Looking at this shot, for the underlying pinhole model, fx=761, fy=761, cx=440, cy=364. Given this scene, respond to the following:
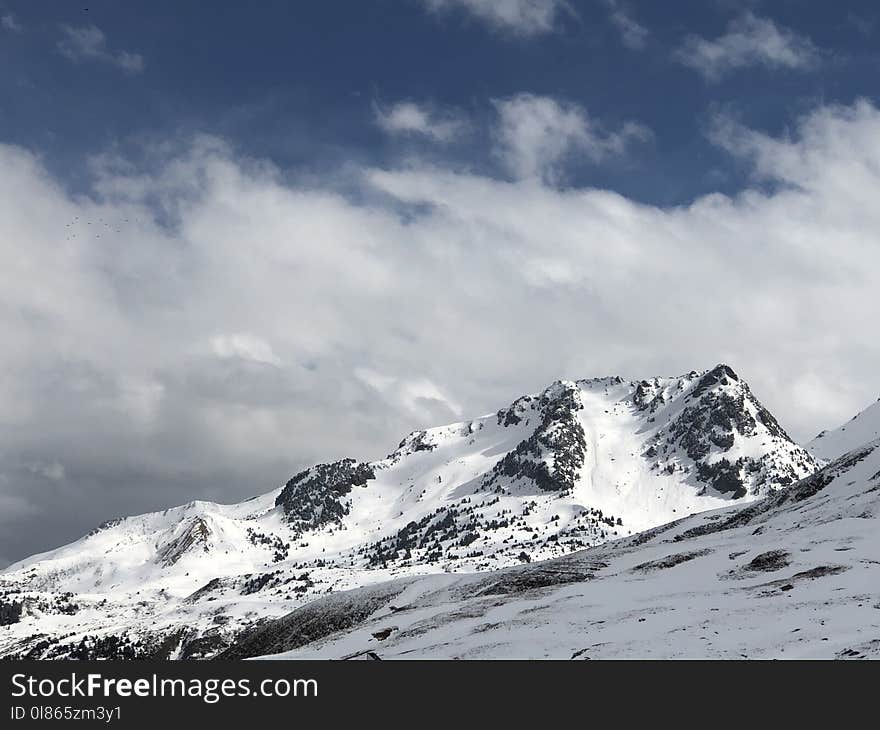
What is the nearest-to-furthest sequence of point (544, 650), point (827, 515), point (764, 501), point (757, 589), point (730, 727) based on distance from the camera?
point (730, 727) → point (544, 650) → point (757, 589) → point (827, 515) → point (764, 501)

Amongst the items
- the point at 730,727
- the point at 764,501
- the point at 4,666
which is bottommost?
the point at 730,727

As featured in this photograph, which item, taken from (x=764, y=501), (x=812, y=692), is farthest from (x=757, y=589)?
(x=764, y=501)

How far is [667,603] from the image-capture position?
162 ft

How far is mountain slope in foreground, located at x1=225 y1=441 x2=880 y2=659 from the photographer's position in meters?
36.8

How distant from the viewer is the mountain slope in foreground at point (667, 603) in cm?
3675

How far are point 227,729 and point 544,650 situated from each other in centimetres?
1863

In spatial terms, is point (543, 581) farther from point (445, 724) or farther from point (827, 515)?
point (445, 724)

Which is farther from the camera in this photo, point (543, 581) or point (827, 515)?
point (827, 515)

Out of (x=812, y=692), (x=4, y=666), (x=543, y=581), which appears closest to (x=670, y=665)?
(x=812, y=692)

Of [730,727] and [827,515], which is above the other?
[827,515]

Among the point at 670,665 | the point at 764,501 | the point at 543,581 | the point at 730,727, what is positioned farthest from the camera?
the point at 764,501

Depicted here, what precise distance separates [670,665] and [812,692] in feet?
22.4

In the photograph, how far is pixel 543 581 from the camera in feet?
240

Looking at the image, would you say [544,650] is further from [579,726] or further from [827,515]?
[827,515]
